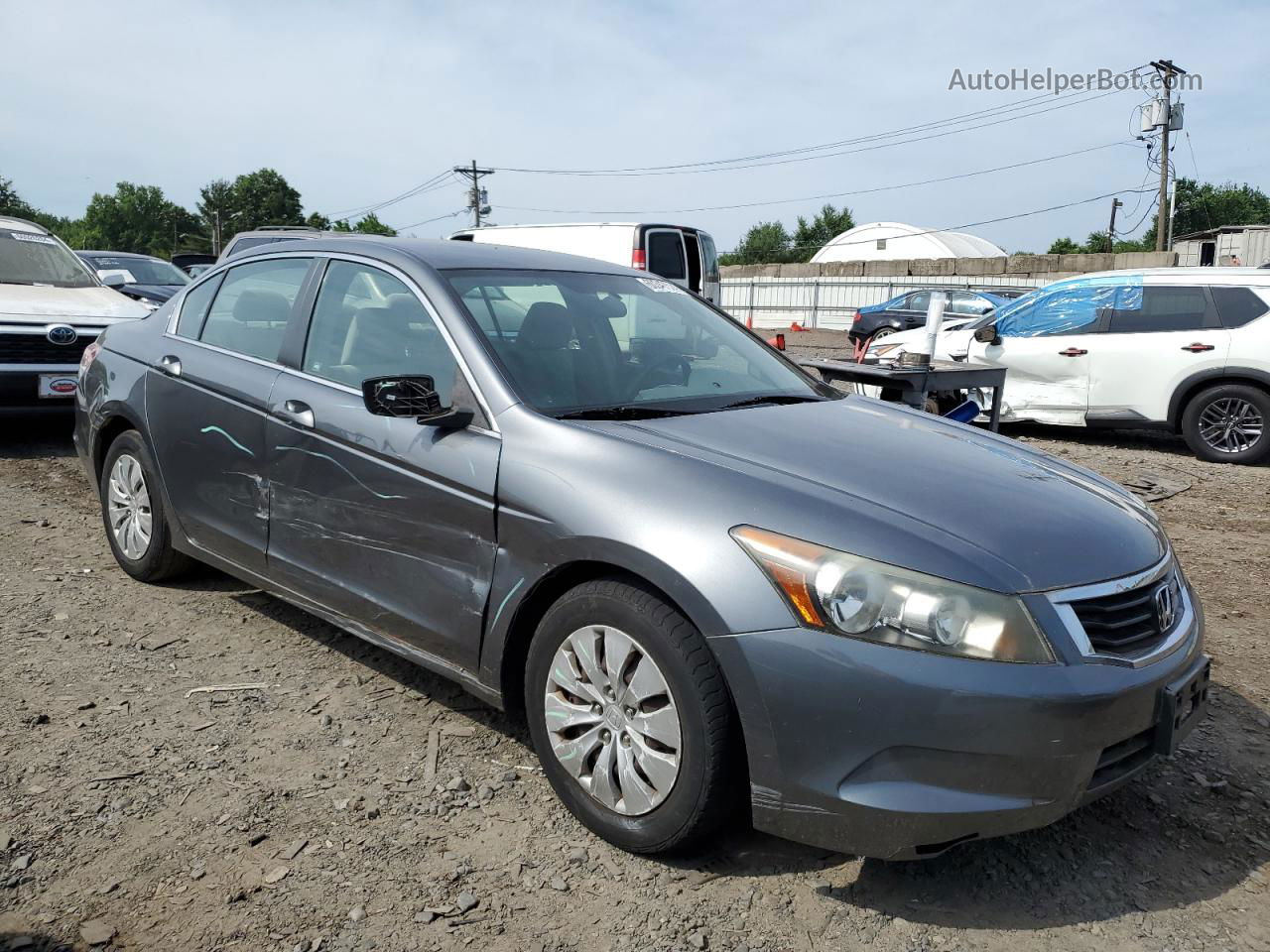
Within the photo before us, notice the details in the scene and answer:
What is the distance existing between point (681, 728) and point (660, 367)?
1474 millimetres

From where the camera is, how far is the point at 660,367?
367cm

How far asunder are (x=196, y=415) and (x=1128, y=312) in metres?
8.13

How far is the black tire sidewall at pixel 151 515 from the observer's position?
4.54 metres

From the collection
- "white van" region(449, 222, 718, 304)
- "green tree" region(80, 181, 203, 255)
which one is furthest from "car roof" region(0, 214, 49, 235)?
"green tree" region(80, 181, 203, 255)

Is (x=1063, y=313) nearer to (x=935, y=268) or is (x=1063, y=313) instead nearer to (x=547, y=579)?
(x=547, y=579)

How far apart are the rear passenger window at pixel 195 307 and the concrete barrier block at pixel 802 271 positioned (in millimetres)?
30088

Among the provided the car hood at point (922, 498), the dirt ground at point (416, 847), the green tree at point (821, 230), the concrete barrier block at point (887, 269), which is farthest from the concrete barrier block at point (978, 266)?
the green tree at point (821, 230)

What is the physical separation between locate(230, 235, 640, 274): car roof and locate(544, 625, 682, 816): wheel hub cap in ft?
5.03

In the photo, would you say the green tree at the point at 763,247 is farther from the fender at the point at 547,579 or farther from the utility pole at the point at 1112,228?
the fender at the point at 547,579

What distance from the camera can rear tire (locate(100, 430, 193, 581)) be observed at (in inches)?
180

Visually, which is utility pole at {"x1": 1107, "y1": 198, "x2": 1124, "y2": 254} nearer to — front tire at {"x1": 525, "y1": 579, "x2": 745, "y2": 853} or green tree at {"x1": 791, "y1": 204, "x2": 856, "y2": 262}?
green tree at {"x1": 791, "y1": 204, "x2": 856, "y2": 262}

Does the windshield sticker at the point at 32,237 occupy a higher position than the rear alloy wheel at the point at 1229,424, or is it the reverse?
the windshield sticker at the point at 32,237

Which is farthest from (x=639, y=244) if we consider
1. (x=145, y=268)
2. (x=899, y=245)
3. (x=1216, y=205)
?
(x=1216, y=205)

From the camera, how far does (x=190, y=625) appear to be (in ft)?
14.5
